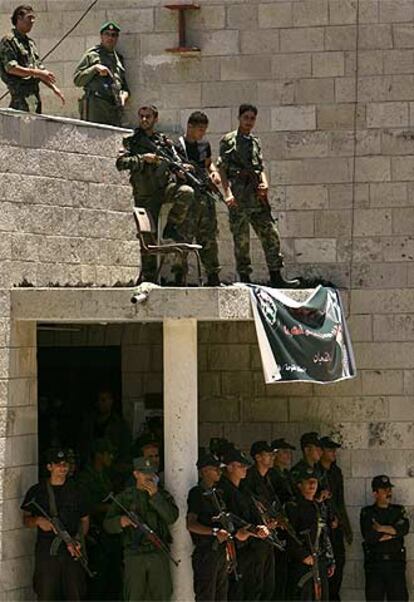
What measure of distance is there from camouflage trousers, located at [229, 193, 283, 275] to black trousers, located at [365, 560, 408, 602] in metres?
3.14

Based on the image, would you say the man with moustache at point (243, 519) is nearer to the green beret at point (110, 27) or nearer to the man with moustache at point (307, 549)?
the man with moustache at point (307, 549)

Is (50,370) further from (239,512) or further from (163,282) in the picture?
(239,512)

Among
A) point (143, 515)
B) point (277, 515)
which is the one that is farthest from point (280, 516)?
point (143, 515)

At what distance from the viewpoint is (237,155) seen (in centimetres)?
1578

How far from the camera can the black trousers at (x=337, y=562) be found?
1648cm

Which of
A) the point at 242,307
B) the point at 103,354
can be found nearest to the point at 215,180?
the point at 242,307

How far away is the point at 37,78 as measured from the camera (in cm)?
1553

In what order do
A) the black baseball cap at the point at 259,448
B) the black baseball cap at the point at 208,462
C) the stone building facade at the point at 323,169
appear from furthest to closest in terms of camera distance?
the stone building facade at the point at 323,169 → the black baseball cap at the point at 259,448 → the black baseball cap at the point at 208,462

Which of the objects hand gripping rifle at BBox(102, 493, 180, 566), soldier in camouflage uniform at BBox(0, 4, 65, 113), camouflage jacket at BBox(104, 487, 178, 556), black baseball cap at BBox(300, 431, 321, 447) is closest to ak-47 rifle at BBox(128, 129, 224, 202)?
Answer: soldier in camouflage uniform at BBox(0, 4, 65, 113)

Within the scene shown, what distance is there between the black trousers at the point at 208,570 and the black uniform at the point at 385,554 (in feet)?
7.87

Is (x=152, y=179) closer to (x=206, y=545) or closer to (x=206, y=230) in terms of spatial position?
(x=206, y=230)

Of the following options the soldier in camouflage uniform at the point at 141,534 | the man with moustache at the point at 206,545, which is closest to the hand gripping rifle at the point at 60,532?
the soldier in camouflage uniform at the point at 141,534

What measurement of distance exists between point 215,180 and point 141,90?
267cm

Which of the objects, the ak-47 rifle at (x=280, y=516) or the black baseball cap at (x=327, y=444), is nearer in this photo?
the ak-47 rifle at (x=280, y=516)
